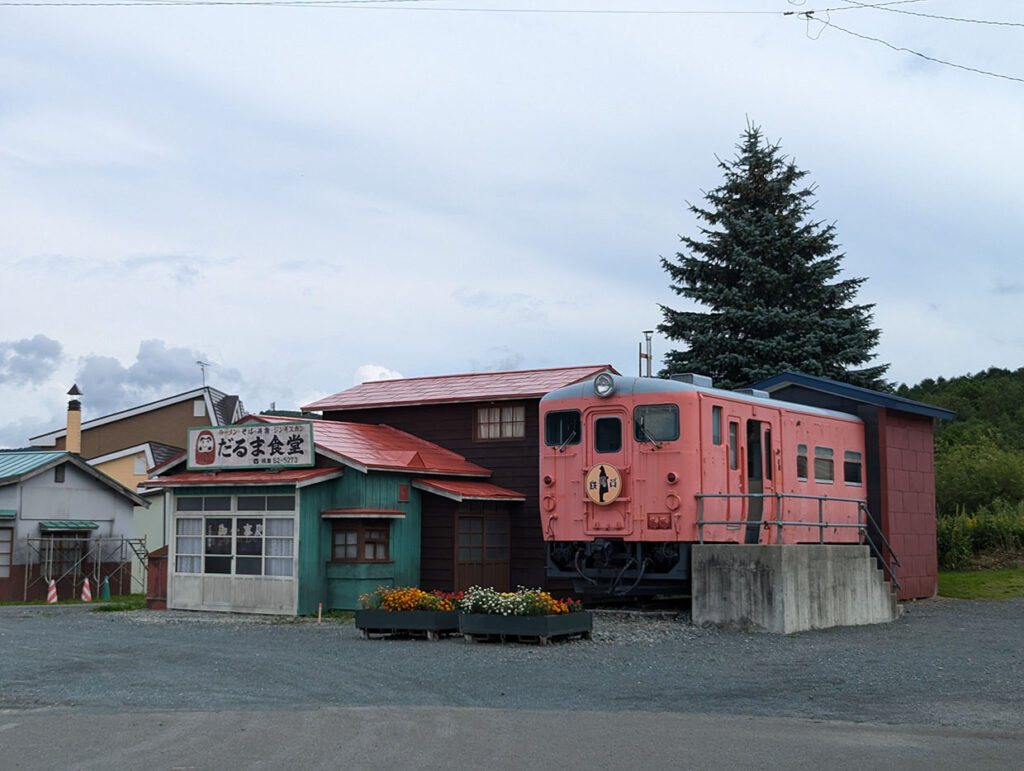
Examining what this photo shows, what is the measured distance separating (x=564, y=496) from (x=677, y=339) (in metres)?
15.2

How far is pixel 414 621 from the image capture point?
16859mm

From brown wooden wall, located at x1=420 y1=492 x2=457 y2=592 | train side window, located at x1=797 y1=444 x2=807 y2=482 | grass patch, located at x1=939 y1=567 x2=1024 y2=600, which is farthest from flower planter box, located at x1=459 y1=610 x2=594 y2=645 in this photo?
grass patch, located at x1=939 y1=567 x2=1024 y2=600

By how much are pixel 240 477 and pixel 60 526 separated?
9.78 metres

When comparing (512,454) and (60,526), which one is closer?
(512,454)

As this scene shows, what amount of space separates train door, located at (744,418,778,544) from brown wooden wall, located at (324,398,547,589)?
605cm

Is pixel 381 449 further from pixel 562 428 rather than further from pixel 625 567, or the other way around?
pixel 625 567

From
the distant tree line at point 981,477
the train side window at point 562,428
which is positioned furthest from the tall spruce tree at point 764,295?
the train side window at point 562,428

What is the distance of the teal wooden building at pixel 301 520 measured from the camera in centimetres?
2234

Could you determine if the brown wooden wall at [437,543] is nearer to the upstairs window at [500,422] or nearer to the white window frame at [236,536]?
the upstairs window at [500,422]

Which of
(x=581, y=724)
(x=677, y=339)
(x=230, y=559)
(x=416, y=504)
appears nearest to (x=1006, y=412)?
(x=677, y=339)

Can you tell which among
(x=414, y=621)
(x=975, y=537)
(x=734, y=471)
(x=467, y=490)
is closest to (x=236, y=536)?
(x=467, y=490)

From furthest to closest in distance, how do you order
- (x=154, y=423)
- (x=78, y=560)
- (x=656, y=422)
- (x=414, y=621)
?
(x=154, y=423)
(x=78, y=560)
(x=656, y=422)
(x=414, y=621)

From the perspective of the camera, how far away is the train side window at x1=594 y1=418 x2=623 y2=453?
1911 cm

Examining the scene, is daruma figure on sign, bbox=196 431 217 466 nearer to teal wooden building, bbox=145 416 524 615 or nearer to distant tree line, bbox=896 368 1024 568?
teal wooden building, bbox=145 416 524 615
